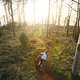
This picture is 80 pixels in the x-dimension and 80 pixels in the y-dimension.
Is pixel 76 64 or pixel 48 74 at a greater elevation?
pixel 76 64

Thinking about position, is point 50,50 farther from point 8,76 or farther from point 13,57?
point 8,76

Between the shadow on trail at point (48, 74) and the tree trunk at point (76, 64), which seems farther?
the shadow on trail at point (48, 74)

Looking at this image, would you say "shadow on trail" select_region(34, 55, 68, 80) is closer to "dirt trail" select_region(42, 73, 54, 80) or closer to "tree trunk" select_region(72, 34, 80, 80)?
"dirt trail" select_region(42, 73, 54, 80)

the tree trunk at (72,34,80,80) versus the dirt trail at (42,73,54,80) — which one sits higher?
the tree trunk at (72,34,80,80)

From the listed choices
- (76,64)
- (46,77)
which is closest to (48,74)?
(46,77)

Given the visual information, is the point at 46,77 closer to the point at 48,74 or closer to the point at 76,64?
the point at 48,74

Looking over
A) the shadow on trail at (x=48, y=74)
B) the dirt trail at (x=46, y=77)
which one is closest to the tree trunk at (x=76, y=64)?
the shadow on trail at (x=48, y=74)

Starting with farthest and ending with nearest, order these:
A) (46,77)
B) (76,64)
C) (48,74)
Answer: (48,74) < (46,77) < (76,64)

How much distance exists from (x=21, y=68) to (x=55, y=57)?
12.4 feet

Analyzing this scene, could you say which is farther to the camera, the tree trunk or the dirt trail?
the dirt trail

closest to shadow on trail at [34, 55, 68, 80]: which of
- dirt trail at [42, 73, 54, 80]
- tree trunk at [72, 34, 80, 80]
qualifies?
dirt trail at [42, 73, 54, 80]

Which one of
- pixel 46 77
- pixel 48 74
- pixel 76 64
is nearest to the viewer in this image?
pixel 76 64

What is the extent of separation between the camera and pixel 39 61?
13625 mm

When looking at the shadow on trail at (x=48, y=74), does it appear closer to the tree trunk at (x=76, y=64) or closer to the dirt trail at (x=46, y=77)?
the dirt trail at (x=46, y=77)
